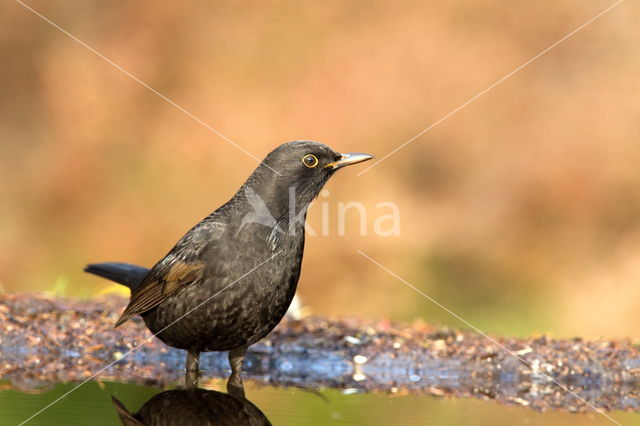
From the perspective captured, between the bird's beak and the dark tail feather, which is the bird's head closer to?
the bird's beak

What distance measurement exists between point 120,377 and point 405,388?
155cm

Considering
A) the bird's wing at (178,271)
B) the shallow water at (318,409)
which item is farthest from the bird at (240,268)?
the shallow water at (318,409)

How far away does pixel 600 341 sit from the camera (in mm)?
5730

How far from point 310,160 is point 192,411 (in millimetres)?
1947

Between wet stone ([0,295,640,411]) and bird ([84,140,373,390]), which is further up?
bird ([84,140,373,390])

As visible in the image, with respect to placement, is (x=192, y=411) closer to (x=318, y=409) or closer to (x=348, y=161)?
(x=318, y=409)

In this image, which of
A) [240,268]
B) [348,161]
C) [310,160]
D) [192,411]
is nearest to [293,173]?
[310,160]

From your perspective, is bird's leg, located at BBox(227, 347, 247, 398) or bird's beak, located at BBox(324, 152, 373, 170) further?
bird's beak, located at BBox(324, 152, 373, 170)

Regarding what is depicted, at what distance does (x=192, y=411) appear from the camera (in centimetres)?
379

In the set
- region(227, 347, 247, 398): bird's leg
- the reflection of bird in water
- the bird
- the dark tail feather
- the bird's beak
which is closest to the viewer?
the reflection of bird in water

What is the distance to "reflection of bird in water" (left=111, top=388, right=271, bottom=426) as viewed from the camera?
3621 millimetres

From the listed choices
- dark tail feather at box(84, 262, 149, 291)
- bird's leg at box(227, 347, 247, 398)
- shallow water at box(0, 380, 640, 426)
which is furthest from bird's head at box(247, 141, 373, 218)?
dark tail feather at box(84, 262, 149, 291)

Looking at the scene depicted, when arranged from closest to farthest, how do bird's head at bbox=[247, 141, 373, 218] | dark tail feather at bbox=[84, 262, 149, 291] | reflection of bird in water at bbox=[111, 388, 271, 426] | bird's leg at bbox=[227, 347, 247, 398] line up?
1. reflection of bird in water at bbox=[111, 388, 271, 426]
2. bird's leg at bbox=[227, 347, 247, 398]
3. bird's head at bbox=[247, 141, 373, 218]
4. dark tail feather at bbox=[84, 262, 149, 291]

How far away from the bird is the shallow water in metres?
0.48
